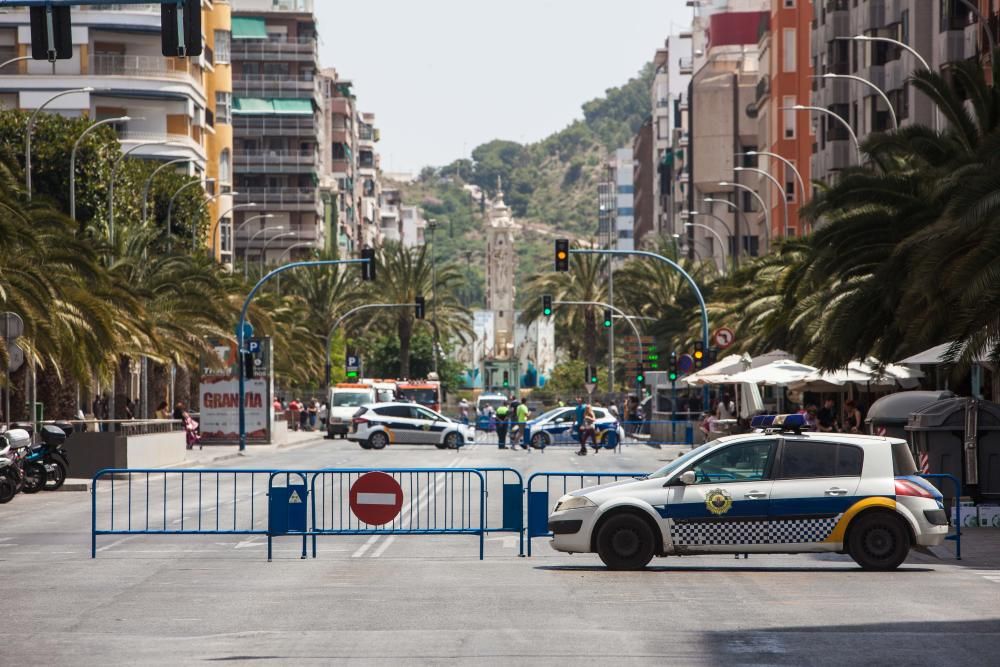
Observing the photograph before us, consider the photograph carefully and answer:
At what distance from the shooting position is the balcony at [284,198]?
121 m

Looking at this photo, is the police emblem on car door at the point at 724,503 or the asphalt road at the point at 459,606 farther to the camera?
the police emblem on car door at the point at 724,503

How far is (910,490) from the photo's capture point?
17766 millimetres

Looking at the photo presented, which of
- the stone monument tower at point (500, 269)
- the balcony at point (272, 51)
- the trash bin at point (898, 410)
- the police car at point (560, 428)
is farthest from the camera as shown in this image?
the stone monument tower at point (500, 269)

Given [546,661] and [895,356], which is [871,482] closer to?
[546,661]

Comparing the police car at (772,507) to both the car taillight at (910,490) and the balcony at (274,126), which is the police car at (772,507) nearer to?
the car taillight at (910,490)

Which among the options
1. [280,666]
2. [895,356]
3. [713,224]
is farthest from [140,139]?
[280,666]

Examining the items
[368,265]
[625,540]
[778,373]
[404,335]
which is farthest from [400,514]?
[404,335]

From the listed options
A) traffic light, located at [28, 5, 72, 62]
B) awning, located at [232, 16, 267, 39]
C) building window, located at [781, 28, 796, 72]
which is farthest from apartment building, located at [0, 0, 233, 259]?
traffic light, located at [28, 5, 72, 62]

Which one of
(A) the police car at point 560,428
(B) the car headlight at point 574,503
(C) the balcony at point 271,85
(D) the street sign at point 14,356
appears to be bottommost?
(A) the police car at point 560,428

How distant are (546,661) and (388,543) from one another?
10.2 m

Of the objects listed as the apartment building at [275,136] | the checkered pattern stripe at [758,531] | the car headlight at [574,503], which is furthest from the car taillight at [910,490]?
the apartment building at [275,136]

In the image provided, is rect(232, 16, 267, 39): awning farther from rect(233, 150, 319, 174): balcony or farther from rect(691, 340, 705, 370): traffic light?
rect(691, 340, 705, 370): traffic light

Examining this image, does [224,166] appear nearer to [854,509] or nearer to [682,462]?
[682,462]

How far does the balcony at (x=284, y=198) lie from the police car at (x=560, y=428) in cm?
6283
